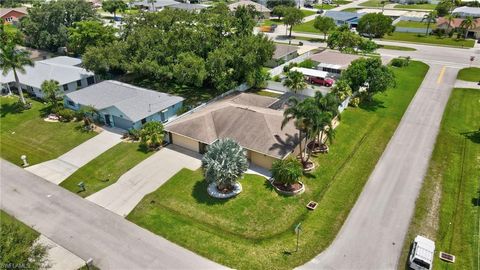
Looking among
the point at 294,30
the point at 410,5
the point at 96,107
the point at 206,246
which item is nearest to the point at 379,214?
the point at 206,246

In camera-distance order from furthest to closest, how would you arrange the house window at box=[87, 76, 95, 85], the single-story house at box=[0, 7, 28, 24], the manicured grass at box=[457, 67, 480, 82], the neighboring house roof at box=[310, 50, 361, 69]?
the single-story house at box=[0, 7, 28, 24] → the neighboring house roof at box=[310, 50, 361, 69] → the manicured grass at box=[457, 67, 480, 82] → the house window at box=[87, 76, 95, 85]

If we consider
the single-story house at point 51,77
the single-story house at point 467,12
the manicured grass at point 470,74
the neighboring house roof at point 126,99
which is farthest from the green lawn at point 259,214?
the single-story house at point 467,12

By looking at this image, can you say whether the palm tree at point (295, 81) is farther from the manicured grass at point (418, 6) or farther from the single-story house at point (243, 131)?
the manicured grass at point (418, 6)

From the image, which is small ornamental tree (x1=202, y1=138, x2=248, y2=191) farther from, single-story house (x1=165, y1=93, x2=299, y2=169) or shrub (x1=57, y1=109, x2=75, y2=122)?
shrub (x1=57, y1=109, x2=75, y2=122)

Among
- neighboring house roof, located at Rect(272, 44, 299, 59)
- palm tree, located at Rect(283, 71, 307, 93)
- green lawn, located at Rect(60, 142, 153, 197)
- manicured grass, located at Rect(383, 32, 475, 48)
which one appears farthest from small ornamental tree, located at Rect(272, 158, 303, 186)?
manicured grass, located at Rect(383, 32, 475, 48)

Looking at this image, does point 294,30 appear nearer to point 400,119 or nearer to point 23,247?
point 400,119
